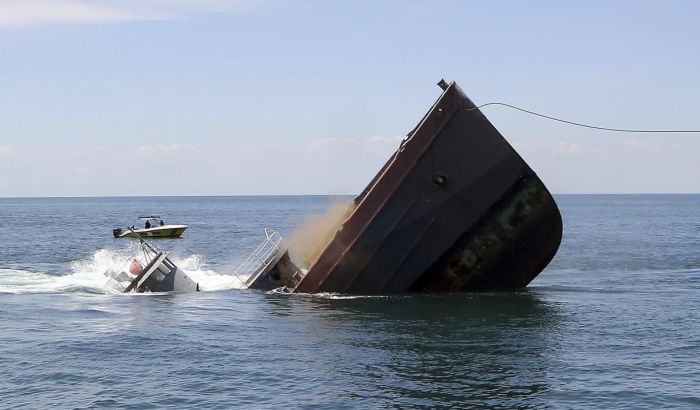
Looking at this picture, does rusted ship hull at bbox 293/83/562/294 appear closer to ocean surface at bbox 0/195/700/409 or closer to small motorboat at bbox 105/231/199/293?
ocean surface at bbox 0/195/700/409

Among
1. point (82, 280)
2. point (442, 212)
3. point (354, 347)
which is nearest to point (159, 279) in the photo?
point (82, 280)

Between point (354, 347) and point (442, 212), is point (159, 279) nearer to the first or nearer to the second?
point (442, 212)

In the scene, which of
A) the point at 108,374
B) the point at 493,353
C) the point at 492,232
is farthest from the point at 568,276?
the point at 108,374

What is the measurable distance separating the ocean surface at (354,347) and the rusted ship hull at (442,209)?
1318mm

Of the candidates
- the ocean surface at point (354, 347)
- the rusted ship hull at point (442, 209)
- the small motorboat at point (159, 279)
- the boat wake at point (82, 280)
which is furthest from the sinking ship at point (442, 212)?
the boat wake at point (82, 280)

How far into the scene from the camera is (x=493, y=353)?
22.0 meters

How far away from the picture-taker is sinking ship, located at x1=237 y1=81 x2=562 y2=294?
95.6 feet

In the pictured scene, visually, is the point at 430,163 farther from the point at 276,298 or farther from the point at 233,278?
the point at 233,278

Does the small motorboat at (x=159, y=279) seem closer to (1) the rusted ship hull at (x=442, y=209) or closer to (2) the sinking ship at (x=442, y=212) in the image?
(2) the sinking ship at (x=442, y=212)

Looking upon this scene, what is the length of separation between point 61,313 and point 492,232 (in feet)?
50.5

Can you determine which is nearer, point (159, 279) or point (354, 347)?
point (354, 347)

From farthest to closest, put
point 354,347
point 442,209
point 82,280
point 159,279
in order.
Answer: point 82,280
point 159,279
point 442,209
point 354,347

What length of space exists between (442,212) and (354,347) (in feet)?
26.0

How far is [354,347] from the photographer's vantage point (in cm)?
2297
